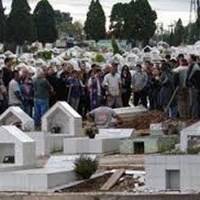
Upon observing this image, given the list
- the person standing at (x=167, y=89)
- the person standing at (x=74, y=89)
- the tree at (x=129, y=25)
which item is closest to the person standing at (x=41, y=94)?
the person standing at (x=74, y=89)

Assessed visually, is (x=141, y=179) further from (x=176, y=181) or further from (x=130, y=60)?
(x=130, y=60)

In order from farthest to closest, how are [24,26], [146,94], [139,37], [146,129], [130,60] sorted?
[139,37] < [24,26] < [130,60] < [146,94] < [146,129]

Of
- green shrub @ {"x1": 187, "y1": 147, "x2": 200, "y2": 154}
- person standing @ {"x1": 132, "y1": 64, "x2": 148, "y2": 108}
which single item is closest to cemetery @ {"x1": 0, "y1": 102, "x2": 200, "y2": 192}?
green shrub @ {"x1": 187, "y1": 147, "x2": 200, "y2": 154}

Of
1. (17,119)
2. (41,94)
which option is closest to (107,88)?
(41,94)

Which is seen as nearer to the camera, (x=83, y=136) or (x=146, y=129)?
(x=83, y=136)

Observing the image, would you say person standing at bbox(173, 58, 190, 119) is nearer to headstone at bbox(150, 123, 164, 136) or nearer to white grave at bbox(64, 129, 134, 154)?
headstone at bbox(150, 123, 164, 136)

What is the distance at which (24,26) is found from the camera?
103m

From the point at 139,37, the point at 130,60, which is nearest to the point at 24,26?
the point at 139,37

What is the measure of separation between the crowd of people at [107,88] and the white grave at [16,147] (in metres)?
7.45

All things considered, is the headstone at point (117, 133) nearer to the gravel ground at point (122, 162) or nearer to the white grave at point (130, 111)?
the gravel ground at point (122, 162)

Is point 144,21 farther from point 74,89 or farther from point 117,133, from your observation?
point 117,133

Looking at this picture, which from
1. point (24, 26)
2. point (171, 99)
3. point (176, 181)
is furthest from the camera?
point (24, 26)

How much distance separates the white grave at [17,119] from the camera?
→ 21938mm

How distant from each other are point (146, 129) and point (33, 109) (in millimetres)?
2934
